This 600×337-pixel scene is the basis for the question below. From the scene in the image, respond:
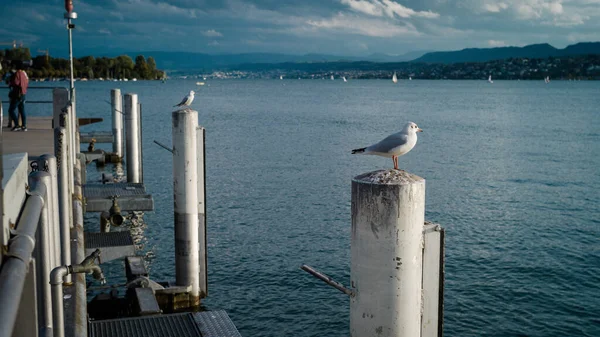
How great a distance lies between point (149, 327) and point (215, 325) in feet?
2.83

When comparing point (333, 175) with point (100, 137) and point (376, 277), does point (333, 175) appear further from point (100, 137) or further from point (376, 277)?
point (376, 277)

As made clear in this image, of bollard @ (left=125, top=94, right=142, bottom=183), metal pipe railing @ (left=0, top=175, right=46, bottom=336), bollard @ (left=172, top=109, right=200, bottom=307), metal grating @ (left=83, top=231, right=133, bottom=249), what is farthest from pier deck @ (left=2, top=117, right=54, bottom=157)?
metal pipe railing @ (left=0, top=175, right=46, bottom=336)

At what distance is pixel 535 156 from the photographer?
139 feet

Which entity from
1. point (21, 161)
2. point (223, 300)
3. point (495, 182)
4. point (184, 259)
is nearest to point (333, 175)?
point (495, 182)

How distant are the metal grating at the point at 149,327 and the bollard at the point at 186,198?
3488 mm

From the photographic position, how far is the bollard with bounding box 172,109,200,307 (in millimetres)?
12203

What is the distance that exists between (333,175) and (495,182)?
299 inches

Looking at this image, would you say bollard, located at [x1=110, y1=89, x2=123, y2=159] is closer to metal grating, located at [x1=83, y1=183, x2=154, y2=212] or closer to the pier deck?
the pier deck

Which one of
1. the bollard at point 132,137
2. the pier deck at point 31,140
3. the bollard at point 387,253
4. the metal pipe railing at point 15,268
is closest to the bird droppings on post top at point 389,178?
the bollard at point 387,253

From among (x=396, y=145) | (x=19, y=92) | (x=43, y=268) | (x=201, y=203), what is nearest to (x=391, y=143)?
(x=396, y=145)

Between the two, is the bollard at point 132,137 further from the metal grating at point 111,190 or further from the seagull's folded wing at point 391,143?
the seagull's folded wing at point 391,143

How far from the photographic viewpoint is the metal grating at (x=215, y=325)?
8641 millimetres

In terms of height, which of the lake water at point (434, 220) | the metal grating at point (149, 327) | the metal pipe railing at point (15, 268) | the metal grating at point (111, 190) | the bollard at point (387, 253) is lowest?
the lake water at point (434, 220)

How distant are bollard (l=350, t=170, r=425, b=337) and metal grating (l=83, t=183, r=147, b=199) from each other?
1270 centimetres
